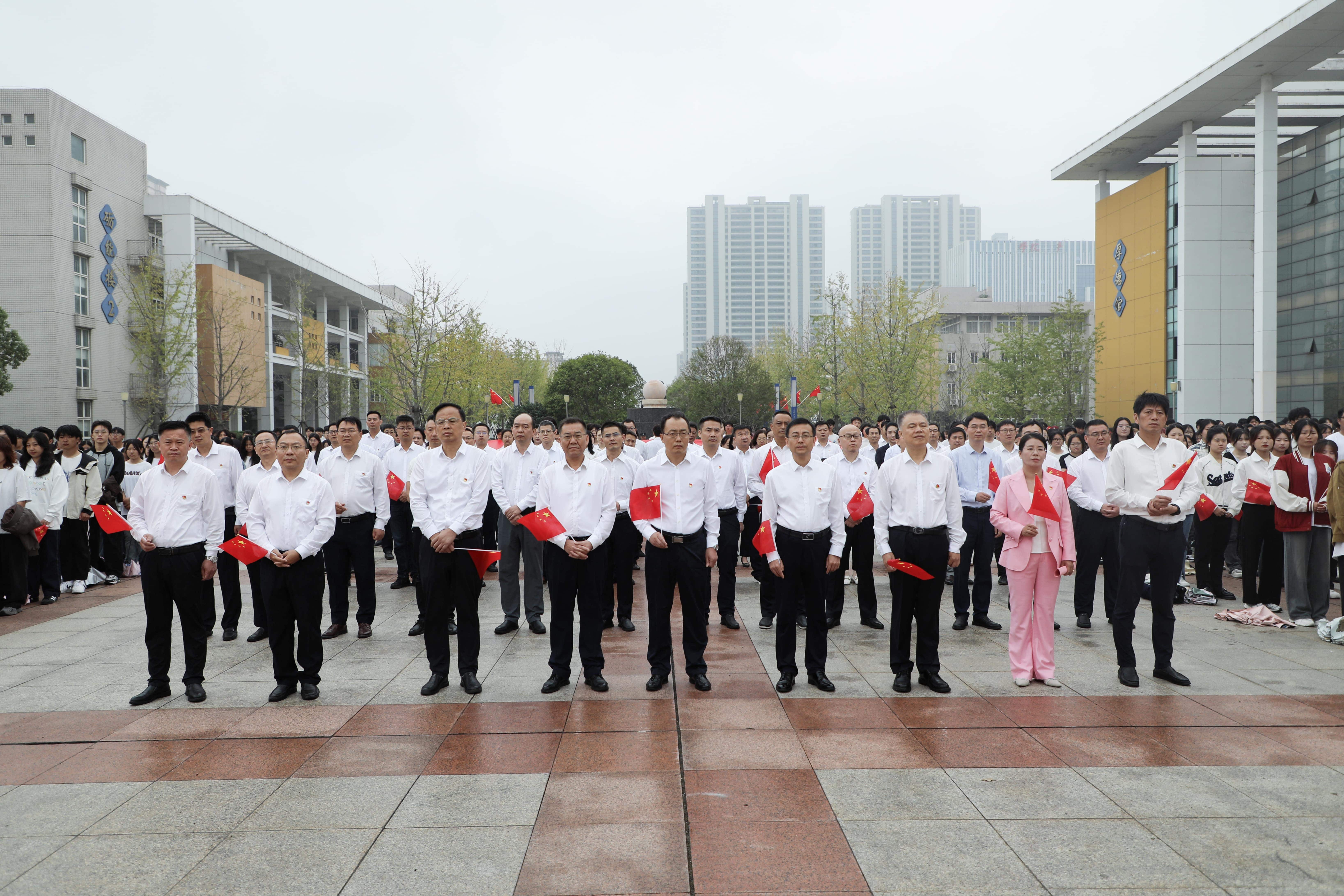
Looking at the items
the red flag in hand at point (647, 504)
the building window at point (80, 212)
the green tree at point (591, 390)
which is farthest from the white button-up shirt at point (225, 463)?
the green tree at point (591, 390)

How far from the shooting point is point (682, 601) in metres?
5.66

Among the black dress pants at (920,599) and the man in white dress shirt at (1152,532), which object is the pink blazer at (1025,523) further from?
the black dress pants at (920,599)

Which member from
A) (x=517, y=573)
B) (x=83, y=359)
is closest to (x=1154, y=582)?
(x=517, y=573)

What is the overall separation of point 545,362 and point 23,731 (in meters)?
57.2

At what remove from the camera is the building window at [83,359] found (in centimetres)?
3525

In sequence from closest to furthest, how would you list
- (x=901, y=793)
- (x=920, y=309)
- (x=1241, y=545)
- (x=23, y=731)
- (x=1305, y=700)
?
(x=901, y=793) < (x=23, y=731) < (x=1305, y=700) < (x=1241, y=545) < (x=920, y=309)

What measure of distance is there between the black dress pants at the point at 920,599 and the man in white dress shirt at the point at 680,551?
1241mm

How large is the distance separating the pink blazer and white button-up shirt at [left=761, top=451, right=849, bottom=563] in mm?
1206

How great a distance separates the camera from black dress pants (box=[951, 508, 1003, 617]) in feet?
24.7

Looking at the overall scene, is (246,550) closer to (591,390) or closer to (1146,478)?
(1146,478)

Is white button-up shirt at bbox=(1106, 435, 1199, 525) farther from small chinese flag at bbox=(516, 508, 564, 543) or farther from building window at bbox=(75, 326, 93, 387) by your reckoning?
building window at bbox=(75, 326, 93, 387)

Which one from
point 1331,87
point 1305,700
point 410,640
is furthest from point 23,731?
point 1331,87

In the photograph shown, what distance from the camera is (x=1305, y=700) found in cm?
528

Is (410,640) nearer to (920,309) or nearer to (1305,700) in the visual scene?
(1305,700)
